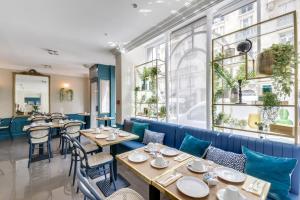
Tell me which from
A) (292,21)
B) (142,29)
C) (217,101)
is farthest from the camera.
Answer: (142,29)

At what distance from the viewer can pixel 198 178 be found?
56.3 inches

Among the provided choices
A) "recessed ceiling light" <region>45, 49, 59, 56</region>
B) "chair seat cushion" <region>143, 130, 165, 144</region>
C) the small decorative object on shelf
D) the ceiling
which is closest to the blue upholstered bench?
"chair seat cushion" <region>143, 130, 165, 144</region>

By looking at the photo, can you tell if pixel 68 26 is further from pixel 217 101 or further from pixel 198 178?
pixel 198 178

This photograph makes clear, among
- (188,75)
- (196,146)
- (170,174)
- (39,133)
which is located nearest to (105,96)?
(39,133)

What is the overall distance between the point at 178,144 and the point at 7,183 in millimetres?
2938

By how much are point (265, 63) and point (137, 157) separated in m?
1.87

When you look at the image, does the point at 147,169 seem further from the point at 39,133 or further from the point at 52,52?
the point at 52,52

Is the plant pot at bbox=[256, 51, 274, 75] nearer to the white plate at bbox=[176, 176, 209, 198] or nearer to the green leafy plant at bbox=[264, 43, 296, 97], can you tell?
the green leafy plant at bbox=[264, 43, 296, 97]

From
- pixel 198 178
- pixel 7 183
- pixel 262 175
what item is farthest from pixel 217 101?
pixel 7 183

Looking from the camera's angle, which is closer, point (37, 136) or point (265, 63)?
point (265, 63)

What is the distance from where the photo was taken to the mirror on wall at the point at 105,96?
6143 millimetres

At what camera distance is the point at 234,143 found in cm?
212

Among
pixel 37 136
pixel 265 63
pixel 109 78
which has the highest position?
pixel 109 78

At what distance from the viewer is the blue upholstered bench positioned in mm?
1612
